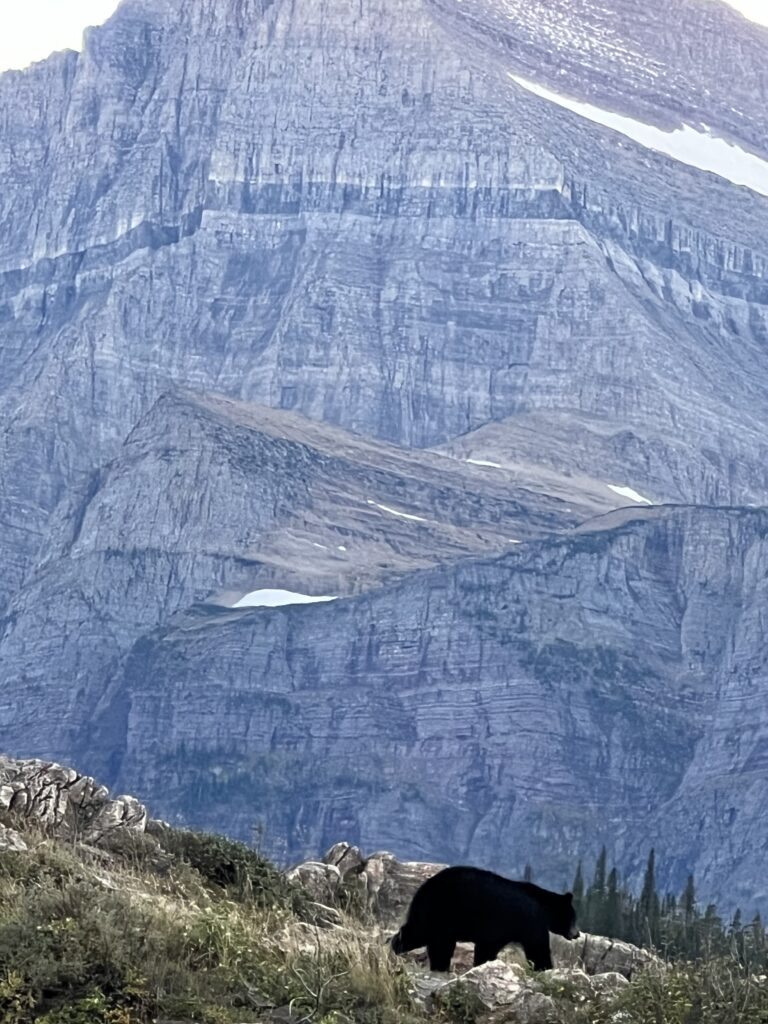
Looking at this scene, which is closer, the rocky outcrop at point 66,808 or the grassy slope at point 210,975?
the grassy slope at point 210,975

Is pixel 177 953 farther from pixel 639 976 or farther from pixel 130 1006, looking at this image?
pixel 639 976

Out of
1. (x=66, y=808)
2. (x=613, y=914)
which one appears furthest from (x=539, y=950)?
(x=613, y=914)

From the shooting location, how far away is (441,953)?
23.2m

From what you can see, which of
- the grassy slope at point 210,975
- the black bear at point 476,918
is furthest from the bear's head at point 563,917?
the grassy slope at point 210,975

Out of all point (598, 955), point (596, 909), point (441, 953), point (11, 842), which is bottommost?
point (596, 909)

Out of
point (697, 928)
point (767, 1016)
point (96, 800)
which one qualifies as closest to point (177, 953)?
point (767, 1016)

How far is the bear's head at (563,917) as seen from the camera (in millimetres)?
23562

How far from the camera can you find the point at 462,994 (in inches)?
853

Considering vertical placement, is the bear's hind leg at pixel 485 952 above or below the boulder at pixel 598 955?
above

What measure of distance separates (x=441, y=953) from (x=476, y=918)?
365 mm

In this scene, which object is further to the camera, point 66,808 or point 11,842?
point 66,808

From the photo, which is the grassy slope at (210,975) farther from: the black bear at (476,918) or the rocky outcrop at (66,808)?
the rocky outcrop at (66,808)

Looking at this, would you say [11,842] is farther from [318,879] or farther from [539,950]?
[539,950]

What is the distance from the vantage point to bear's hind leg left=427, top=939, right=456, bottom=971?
75.8 feet
